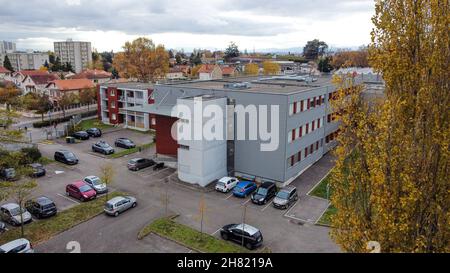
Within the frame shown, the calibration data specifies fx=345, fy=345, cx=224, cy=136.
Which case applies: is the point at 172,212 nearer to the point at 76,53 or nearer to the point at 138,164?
the point at 138,164

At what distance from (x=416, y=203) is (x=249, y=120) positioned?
21947 millimetres

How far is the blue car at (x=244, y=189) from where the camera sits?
27484 mm

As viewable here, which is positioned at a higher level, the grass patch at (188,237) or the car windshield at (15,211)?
the car windshield at (15,211)

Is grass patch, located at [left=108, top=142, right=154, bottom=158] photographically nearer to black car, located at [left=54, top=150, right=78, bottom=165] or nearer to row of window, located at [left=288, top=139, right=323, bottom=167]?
black car, located at [left=54, top=150, right=78, bottom=165]

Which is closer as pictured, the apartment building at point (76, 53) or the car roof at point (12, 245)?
the car roof at point (12, 245)

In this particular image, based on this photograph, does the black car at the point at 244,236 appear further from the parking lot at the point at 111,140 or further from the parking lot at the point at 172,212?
the parking lot at the point at 111,140

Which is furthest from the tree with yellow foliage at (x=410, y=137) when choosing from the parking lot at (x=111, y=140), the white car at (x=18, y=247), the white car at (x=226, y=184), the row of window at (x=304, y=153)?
the parking lot at (x=111, y=140)

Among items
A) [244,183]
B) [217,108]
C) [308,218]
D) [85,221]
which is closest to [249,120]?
[217,108]

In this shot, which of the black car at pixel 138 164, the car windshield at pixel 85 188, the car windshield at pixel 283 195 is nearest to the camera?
the car windshield at pixel 283 195

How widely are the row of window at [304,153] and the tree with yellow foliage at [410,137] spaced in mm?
21534

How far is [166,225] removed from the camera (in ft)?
74.2

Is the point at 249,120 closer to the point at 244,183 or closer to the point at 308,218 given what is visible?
the point at 244,183

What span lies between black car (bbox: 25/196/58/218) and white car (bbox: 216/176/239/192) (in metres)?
12.2
